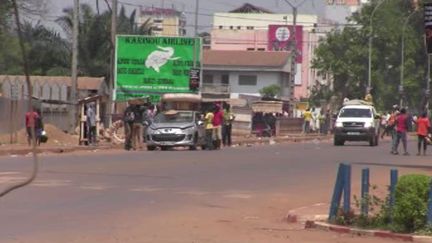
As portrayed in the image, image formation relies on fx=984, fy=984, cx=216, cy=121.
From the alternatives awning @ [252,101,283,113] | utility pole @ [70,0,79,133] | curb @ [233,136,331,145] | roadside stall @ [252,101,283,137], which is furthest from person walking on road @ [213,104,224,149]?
awning @ [252,101,283,113]

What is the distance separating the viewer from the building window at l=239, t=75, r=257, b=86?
96312mm

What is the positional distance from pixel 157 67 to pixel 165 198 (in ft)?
102

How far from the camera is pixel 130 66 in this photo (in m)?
48.2

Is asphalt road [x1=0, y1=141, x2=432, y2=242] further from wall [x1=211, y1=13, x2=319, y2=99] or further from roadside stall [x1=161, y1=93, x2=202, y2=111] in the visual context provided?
wall [x1=211, y1=13, x2=319, y2=99]

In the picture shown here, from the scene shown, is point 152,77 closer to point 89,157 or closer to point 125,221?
point 89,157

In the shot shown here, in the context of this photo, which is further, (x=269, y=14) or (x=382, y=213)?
(x=269, y=14)

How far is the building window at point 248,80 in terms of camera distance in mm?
96312

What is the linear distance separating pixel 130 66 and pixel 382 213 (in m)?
35.8

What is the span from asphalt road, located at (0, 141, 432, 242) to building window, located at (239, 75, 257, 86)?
6687cm

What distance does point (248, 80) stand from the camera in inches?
3807

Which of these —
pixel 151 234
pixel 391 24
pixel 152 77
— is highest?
pixel 391 24

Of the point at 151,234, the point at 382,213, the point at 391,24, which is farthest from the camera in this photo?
the point at 391,24

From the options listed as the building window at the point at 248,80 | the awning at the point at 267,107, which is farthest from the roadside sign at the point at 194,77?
the building window at the point at 248,80

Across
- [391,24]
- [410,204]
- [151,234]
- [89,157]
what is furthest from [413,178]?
[391,24]
